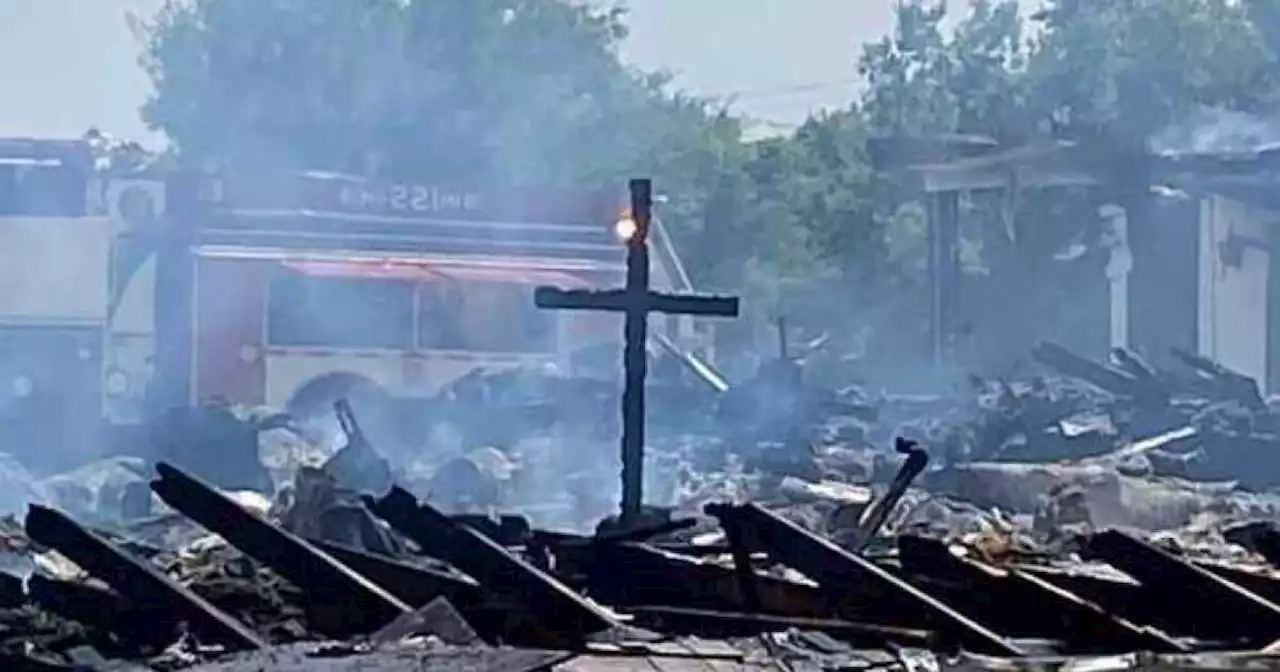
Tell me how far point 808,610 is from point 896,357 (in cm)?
2173

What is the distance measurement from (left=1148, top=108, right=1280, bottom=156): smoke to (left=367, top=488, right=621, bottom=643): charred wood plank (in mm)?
14937

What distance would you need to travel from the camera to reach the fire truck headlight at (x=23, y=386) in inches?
791

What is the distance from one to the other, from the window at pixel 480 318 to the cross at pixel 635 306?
13917 mm

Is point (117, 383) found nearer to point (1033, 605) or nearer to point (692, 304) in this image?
point (692, 304)

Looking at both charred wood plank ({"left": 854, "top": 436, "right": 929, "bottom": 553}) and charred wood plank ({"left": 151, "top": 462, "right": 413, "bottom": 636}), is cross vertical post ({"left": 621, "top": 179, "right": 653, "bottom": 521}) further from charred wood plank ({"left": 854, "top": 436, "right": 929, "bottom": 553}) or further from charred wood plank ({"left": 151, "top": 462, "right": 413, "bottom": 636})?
charred wood plank ({"left": 151, "top": 462, "right": 413, "bottom": 636})

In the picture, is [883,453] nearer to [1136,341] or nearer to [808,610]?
[1136,341]

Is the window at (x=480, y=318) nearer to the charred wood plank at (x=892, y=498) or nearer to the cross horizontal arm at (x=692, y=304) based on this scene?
the cross horizontal arm at (x=692, y=304)

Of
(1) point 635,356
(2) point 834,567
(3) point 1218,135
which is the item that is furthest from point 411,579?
A: (3) point 1218,135

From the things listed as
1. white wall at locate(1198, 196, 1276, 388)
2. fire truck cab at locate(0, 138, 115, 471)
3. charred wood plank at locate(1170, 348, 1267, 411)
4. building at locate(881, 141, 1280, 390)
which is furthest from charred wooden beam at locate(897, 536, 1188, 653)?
white wall at locate(1198, 196, 1276, 388)

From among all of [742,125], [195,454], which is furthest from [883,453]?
[742,125]

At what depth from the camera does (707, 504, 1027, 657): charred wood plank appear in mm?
4258

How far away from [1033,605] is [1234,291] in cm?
1915

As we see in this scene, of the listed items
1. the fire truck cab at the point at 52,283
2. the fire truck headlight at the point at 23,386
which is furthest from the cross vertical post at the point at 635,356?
the fire truck headlight at the point at 23,386

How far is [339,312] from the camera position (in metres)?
22.3
